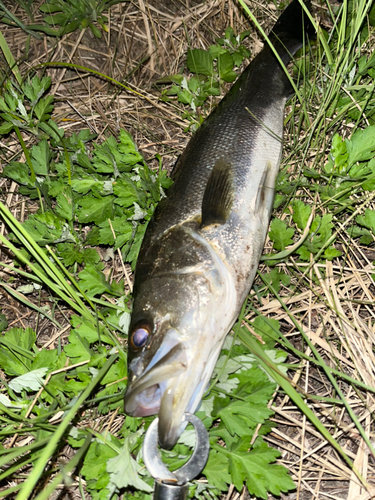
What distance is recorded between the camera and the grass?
9.25 ft

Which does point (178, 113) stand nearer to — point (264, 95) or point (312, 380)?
point (264, 95)

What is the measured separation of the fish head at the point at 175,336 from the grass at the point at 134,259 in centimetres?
28

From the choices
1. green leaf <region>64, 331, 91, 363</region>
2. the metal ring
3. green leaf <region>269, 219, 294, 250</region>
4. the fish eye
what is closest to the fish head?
the fish eye

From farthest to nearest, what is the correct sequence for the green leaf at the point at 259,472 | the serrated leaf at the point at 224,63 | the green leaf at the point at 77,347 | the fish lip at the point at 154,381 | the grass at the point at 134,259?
the serrated leaf at the point at 224,63, the green leaf at the point at 77,347, the grass at the point at 134,259, the green leaf at the point at 259,472, the fish lip at the point at 154,381

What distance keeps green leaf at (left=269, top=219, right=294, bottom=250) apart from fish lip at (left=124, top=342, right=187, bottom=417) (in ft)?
3.88

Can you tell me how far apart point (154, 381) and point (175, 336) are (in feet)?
0.97

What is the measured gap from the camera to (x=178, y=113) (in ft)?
13.0

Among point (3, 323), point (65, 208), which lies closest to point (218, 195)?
point (65, 208)

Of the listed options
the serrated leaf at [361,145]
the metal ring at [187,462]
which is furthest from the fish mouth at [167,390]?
the serrated leaf at [361,145]

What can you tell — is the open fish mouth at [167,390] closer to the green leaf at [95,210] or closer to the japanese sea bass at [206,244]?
the japanese sea bass at [206,244]

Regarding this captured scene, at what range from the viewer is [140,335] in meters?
2.61

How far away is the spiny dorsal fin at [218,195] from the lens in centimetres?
292

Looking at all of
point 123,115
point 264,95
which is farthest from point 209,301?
point 123,115

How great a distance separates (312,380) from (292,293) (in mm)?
660
